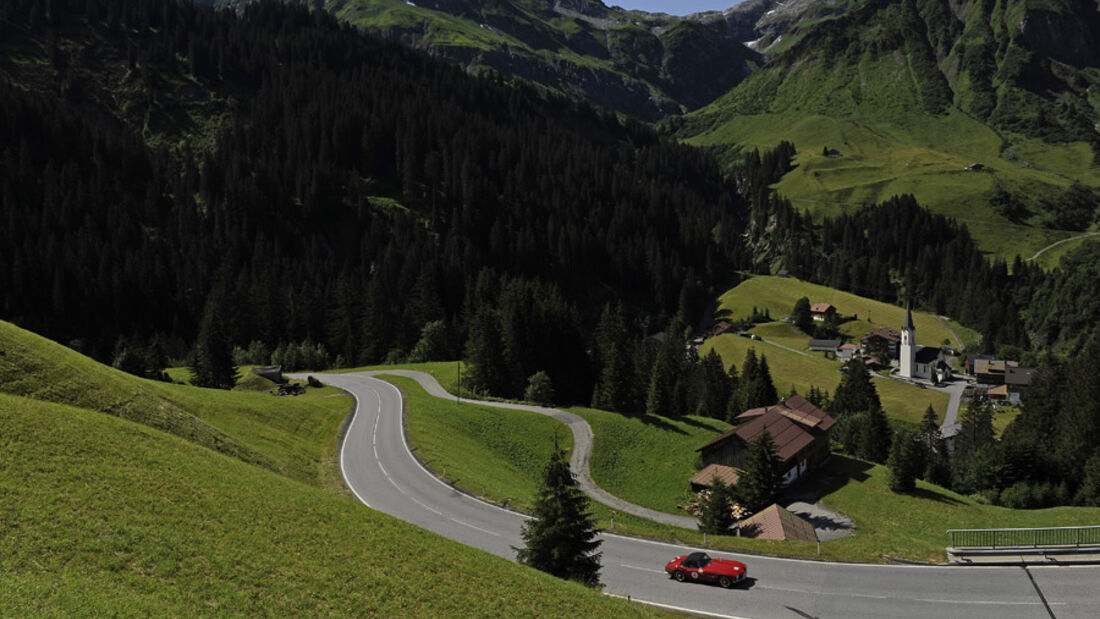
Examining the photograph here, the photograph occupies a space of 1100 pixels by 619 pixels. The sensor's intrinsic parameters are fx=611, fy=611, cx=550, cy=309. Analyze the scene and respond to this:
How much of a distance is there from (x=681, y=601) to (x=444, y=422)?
3933 centimetres

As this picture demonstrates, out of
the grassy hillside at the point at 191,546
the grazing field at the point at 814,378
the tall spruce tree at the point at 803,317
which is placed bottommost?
the grazing field at the point at 814,378

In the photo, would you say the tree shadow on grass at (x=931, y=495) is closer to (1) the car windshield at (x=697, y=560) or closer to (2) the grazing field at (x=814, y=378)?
(1) the car windshield at (x=697, y=560)

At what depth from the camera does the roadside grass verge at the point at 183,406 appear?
30.0 m

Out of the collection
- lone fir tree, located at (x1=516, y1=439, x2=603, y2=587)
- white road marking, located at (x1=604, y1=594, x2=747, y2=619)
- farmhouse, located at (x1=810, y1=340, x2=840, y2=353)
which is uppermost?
lone fir tree, located at (x1=516, y1=439, x2=603, y2=587)

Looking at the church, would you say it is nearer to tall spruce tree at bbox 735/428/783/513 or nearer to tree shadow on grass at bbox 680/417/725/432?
tree shadow on grass at bbox 680/417/725/432

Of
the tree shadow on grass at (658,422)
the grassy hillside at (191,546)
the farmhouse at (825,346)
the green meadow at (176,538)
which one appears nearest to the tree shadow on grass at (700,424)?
the tree shadow on grass at (658,422)

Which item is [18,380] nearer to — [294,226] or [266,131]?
[294,226]

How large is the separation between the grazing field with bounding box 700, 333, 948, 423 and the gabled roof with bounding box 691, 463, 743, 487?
6784 centimetres

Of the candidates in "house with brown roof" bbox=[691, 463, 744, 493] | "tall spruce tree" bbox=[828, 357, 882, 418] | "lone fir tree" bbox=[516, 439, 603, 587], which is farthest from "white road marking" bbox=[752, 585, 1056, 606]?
"tall spruce tree" bbox=[828, 357, 882, 418]

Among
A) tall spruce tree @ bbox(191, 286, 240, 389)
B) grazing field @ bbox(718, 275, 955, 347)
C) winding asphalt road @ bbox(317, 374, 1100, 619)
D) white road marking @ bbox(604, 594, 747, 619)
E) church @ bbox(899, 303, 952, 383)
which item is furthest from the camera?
grazing field @ bbox(718, 275, 955, 347)

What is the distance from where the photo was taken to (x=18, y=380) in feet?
94.3

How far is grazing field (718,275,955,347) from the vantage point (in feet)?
575

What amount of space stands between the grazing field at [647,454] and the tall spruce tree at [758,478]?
5.97 meters

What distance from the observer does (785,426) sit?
223ft
